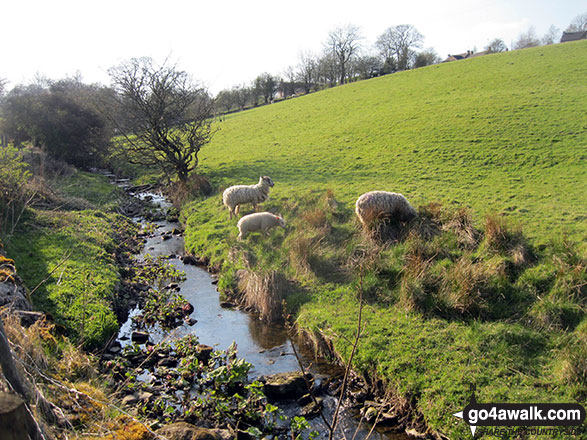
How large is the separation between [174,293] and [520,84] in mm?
31248

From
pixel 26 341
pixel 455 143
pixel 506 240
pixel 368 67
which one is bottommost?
pixel 506 240

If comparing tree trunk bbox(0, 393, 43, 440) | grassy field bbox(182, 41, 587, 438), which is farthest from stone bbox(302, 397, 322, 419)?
tree trunk bbox(0, 393, 43, 440)

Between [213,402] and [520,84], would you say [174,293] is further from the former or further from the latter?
[520,84]

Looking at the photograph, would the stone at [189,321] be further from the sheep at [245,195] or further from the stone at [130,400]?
the sheep at [245,195]

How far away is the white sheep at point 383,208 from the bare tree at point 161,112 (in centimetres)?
1303

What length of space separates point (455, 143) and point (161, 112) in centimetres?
1614

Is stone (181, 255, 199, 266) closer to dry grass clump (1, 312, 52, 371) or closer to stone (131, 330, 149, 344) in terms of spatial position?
stone (131, 330, 149, 344)

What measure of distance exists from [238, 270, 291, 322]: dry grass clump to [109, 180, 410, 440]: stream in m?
0.29

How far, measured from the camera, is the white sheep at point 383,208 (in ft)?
40.0

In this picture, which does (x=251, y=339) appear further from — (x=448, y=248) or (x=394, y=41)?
(x=394, y=41)

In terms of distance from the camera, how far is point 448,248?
10.9 metres

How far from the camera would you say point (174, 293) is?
38.0 ft

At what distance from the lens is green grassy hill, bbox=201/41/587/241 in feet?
48.1

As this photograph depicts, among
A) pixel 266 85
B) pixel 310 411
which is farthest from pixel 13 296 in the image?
pixel 266 85
